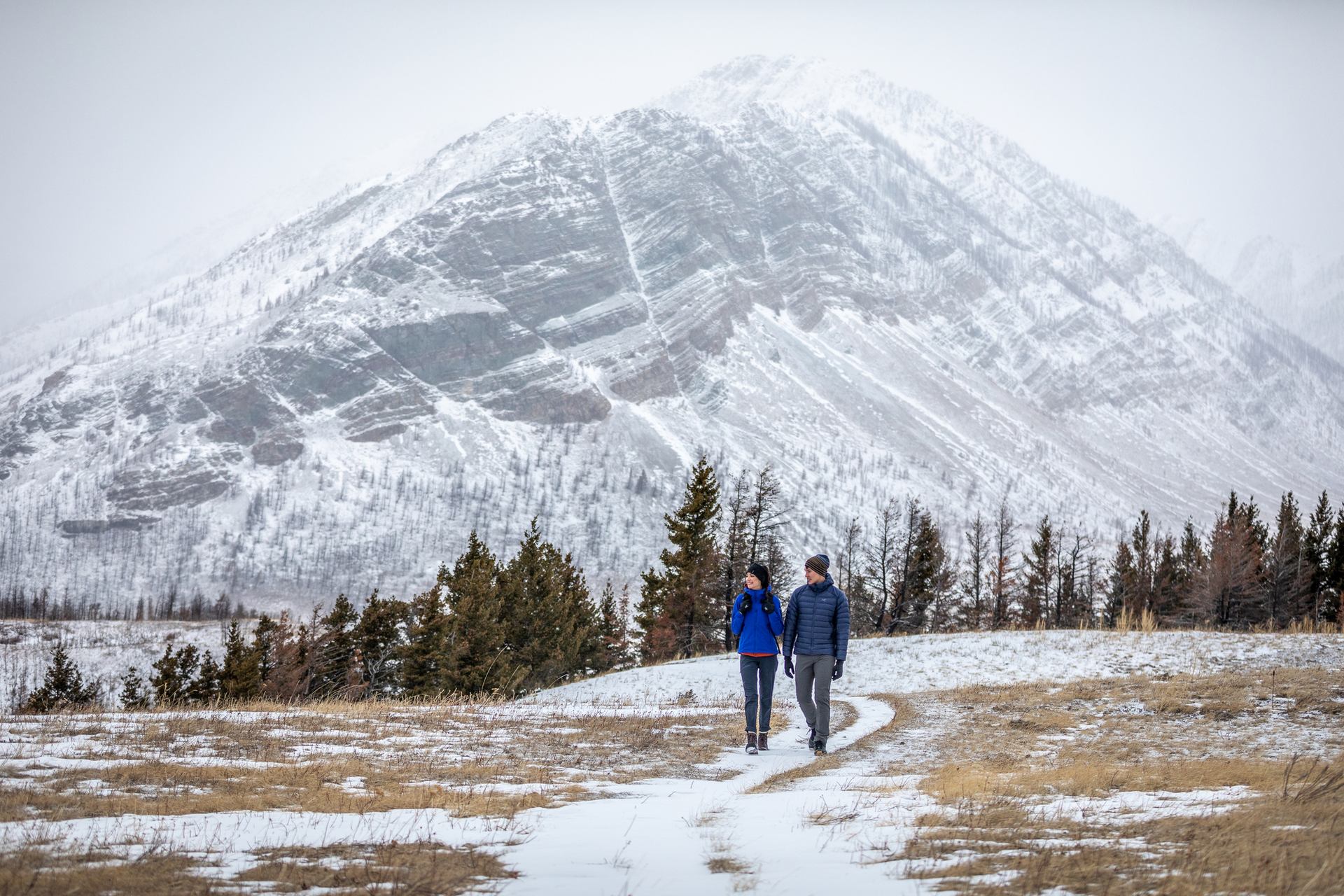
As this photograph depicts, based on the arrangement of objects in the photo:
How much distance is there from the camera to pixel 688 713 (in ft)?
57.6

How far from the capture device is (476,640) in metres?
43.4

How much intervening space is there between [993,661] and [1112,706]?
1010 centimetres

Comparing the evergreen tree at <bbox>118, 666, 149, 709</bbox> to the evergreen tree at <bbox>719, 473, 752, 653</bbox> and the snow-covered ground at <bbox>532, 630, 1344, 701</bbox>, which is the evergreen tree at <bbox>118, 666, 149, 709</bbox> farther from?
the evergreen tree at <bbox>719, 473, 752, 653</bbox>

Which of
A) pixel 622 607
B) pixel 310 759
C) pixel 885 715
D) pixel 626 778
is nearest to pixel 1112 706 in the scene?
pixel 885 715

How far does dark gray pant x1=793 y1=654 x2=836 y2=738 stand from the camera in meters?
12.9

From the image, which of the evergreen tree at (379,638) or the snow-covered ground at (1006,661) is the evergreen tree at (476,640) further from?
the snow-covered ground at (1006,661)

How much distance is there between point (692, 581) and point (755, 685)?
1404 inches

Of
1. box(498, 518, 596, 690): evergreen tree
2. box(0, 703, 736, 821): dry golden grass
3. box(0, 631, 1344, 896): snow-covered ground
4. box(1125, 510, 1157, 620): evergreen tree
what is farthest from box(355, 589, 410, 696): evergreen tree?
box(1125, 510, 1157, 620): evergreen tree

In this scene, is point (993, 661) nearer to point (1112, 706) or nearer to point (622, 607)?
point (1112, 706)

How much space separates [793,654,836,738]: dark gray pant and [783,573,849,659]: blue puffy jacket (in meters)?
0.12

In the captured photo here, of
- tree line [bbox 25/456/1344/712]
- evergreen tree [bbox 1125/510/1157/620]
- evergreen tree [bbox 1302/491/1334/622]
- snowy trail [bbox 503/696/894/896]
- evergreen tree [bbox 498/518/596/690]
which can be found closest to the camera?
snowy trail [bbox 503/696/894/896]

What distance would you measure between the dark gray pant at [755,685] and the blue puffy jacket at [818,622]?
15.2 inches

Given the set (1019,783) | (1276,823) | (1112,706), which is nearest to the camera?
(1276,823)

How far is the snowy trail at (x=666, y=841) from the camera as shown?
5.63 m
